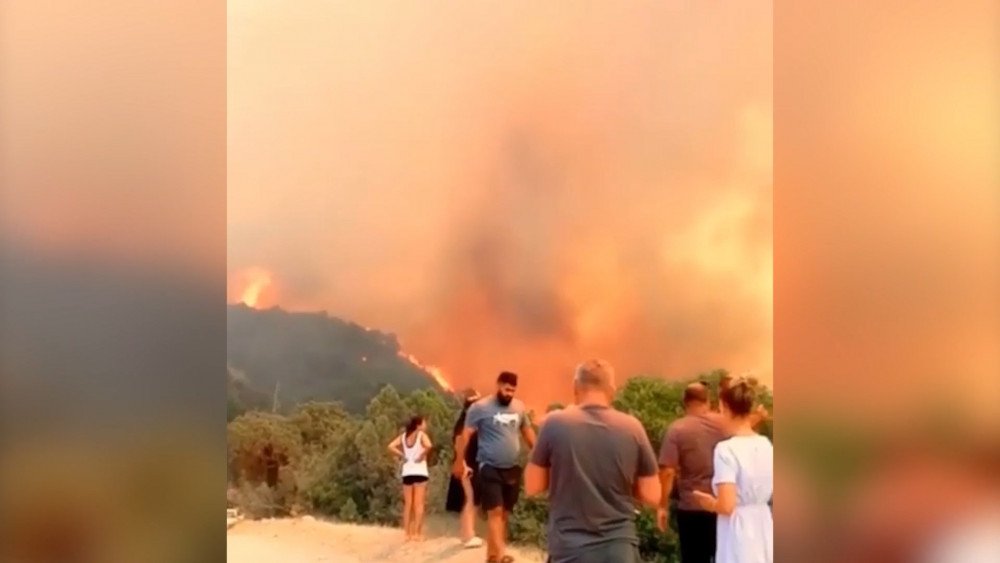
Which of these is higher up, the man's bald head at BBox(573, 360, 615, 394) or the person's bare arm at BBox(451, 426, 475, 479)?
the man's bald head at BBox(573, 360, 615, 394)

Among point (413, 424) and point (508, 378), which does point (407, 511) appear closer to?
point (413, 424)

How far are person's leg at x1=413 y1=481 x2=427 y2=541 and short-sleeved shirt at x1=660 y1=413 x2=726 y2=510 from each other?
1.56 feet

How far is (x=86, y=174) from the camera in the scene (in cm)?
191

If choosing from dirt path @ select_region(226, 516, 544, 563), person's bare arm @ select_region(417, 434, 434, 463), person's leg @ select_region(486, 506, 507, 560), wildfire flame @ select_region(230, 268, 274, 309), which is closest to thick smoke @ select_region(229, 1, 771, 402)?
wildfire flame @ select_region(230, 268, 274, 309)

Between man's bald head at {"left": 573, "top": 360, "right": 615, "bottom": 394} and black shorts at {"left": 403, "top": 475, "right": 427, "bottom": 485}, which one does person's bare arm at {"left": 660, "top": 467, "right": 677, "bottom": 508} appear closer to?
man's bald head at {"left": 573, "top": 360, "right": 615, "bottom": 394}

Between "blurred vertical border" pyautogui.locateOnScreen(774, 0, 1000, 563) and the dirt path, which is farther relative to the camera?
the dirt path

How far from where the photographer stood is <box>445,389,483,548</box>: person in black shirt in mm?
1924

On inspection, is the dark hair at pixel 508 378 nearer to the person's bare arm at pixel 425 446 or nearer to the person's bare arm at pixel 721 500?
the person's bare arm at pixel 425 446

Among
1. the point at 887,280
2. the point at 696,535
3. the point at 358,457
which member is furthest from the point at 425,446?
the point at 887,280

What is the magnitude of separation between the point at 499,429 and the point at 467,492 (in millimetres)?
140

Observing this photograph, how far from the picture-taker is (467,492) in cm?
192

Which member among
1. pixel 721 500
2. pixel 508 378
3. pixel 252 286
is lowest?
pixel 721 500

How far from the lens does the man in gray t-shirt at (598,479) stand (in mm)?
1900

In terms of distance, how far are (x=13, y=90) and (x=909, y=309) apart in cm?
178
